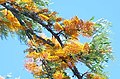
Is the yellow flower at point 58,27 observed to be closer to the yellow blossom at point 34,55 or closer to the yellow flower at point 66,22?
the yellow flower at point 66,22

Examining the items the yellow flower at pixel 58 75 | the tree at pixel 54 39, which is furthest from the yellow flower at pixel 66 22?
the yellow flower at pixel 58 75

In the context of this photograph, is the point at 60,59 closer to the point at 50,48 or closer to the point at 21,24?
the point at 50,48

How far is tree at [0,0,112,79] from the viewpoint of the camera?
597 centimetres

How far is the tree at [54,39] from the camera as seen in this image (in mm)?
5969

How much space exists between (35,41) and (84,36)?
77 centimetres

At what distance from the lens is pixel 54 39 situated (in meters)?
6.44

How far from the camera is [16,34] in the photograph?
6418mm

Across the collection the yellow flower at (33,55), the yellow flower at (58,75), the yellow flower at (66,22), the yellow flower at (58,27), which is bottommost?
the yellow flower at (58,75)

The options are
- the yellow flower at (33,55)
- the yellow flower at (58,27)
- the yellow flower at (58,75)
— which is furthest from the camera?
the yellow flower at (58,27)

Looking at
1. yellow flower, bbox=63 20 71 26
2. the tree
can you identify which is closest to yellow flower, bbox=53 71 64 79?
the tree

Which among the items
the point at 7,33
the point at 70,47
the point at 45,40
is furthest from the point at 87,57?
the point at 7,33

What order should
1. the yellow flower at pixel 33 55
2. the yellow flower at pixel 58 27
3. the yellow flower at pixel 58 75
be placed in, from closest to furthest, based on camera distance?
1. the yellow flower at pixel 58 75
2. the yellow flower at pixel 33 55
3. the yellow flower at pixel 58 27

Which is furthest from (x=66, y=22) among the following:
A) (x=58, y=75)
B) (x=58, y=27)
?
(x=58, y=75)

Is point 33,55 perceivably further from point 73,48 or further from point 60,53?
point 73,48
